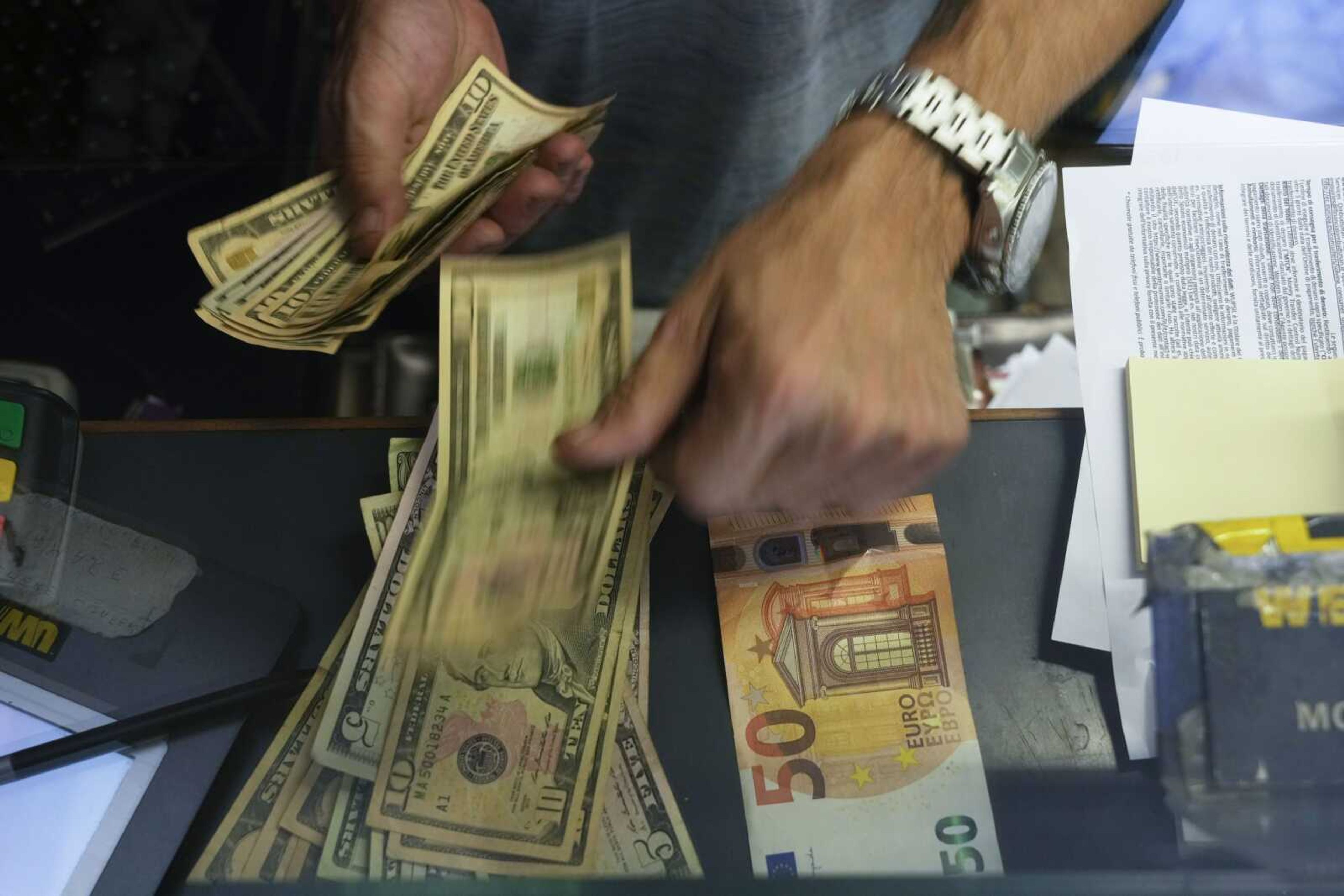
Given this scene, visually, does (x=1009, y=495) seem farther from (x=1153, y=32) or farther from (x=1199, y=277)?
(x=1153, y=32)

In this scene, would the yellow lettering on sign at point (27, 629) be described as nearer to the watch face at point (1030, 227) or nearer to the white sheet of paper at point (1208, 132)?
the watch face at point (1030, 227)

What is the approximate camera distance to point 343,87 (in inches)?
29.7

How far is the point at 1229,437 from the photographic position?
2.10 feet

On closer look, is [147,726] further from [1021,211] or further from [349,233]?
[1021,211]

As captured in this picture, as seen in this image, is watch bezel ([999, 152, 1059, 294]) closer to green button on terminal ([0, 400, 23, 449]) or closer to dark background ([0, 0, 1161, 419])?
dark background ([0, 0, 1161, 419])

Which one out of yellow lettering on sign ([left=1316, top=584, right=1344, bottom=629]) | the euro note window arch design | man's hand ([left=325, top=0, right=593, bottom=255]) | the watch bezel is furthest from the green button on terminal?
yellow lettering on sign ([left=1316, top=584, right=1344, bottom=629])

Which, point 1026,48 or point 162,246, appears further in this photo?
point 162,246

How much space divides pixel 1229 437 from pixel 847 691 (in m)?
0.31

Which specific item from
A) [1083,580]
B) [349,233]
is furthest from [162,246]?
[1083,580]

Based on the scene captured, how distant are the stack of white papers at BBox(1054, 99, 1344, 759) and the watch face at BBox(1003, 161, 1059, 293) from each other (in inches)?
2.6

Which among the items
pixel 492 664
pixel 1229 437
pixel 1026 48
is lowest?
pixel 492 664

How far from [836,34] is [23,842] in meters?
0.84

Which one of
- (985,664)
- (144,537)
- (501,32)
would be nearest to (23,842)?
(144,537)

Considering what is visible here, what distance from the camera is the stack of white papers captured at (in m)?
0.66
